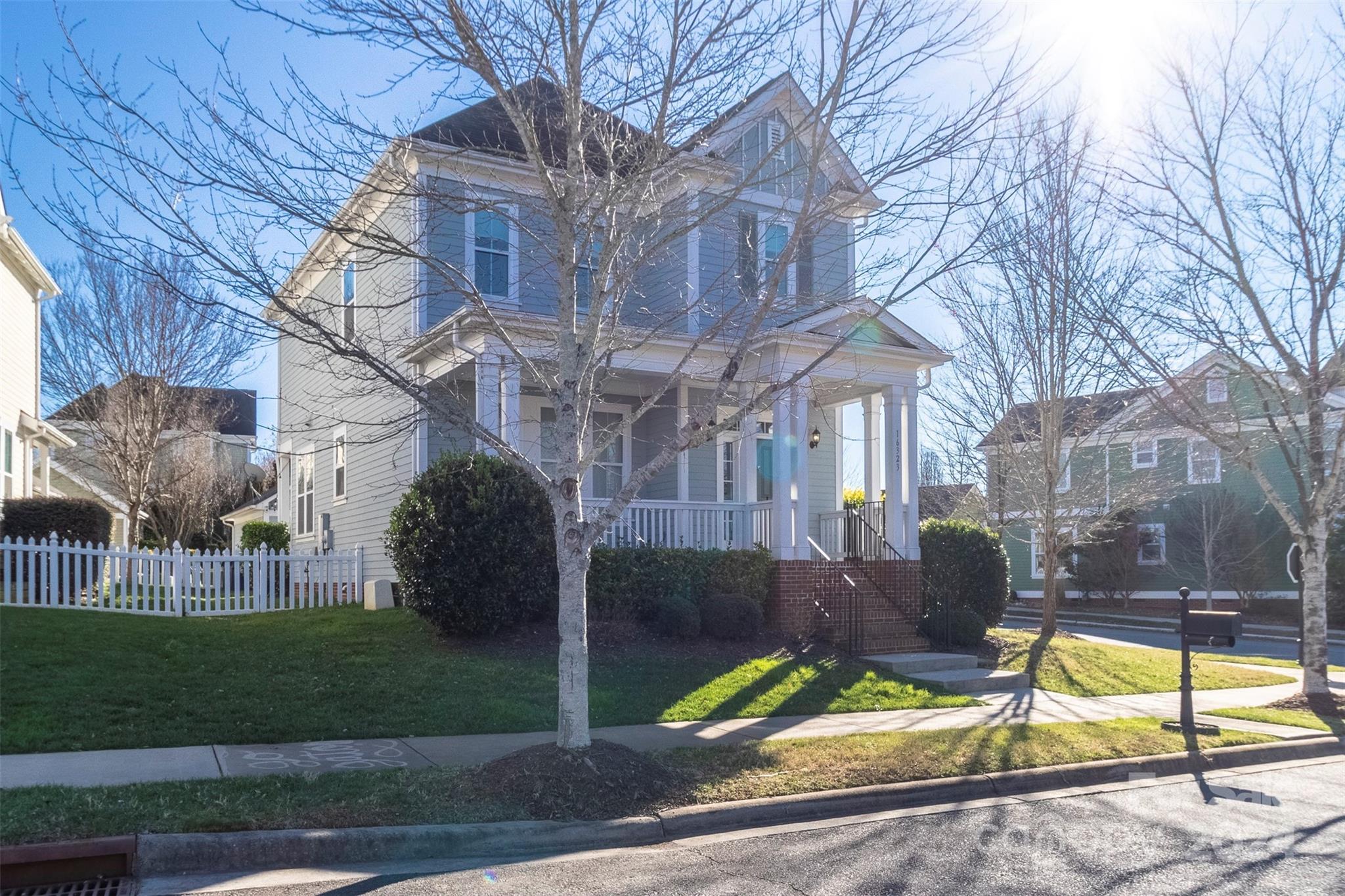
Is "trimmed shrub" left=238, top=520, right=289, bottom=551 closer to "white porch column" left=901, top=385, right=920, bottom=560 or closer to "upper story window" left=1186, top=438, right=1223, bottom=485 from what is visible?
"white porch column" left=901, top=385, right=920, bottom=560

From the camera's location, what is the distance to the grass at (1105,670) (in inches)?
566

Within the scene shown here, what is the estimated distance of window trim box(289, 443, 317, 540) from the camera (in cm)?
2205

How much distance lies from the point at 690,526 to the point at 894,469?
347cm

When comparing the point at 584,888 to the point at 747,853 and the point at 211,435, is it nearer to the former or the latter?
the point at 747,853

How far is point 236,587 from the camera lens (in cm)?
1569

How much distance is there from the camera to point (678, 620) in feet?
45.2

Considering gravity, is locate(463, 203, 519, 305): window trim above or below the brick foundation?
above

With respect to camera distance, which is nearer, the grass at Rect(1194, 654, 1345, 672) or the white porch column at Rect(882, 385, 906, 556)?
the white porch column at Rect(882, 385, 906, 556)

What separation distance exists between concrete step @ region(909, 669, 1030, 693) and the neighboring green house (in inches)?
212

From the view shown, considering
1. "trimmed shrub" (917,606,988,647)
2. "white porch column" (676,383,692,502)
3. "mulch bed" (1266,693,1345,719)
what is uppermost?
"white porch column" (676,383,692,502)

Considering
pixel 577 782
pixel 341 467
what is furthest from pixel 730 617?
pixel 341 467

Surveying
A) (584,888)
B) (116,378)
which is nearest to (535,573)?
(584,888)

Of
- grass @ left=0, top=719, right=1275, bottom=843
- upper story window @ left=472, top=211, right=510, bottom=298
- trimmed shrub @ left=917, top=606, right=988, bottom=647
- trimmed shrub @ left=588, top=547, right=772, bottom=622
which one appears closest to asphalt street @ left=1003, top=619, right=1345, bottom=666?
trimmed shrub @ left=917, top=606, right=988, bottom=647

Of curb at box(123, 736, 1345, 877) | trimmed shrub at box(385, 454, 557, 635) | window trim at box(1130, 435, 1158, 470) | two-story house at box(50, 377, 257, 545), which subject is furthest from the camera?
two-story house at box(50, 377, 257, 545)
